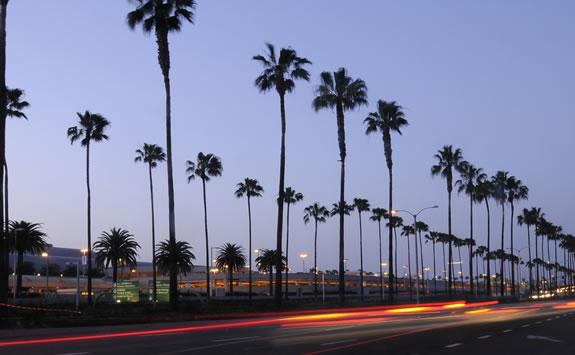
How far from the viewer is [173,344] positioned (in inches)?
770

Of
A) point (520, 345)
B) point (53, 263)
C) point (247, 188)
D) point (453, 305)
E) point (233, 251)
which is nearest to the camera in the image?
point (520, 345)

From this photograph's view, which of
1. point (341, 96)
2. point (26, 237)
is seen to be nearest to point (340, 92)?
point (341, 96)

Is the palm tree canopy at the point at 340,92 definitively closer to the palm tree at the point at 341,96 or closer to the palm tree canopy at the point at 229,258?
the palm tree at the point at 341,96

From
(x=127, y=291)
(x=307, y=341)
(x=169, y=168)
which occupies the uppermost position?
(x=169, y=168)

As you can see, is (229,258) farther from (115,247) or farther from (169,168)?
(169,168)

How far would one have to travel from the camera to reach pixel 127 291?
162ft

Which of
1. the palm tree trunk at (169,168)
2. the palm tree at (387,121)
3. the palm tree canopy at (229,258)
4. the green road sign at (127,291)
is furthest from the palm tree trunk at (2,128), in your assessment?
the palm tree canopy at (229,258)

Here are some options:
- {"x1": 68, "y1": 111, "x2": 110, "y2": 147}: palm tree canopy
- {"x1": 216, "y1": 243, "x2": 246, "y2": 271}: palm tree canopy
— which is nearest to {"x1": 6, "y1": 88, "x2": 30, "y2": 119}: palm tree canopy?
{"x1": 68, "y1": 111, "x2": 110, "y2": 147}: palm tree canopy

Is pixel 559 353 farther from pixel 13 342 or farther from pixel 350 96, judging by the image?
pixel 350 96

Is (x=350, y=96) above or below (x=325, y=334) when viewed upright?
above

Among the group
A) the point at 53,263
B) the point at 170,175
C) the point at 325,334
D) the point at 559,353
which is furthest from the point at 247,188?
the point at 53,263

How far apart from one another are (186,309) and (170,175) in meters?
8.51

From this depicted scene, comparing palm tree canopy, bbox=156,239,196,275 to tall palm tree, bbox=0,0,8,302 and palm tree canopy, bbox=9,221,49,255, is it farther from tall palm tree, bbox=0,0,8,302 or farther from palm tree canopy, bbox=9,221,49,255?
tall palm tree, bbox=0,0,8,302

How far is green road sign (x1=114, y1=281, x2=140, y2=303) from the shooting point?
160ft
